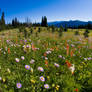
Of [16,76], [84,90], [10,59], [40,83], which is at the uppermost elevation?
[10,59]

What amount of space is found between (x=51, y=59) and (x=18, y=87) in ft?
6.31

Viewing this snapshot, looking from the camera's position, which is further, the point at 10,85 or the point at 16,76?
the point at 16,76

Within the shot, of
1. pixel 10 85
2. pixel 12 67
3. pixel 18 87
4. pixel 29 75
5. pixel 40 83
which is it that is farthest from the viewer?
pixel 12 67

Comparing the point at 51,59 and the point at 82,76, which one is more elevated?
the point at 51,59

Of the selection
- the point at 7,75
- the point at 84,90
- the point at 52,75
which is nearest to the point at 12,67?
the point at 7,75

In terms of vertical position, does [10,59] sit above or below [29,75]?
above

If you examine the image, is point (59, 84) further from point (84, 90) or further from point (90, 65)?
point (90, 65)

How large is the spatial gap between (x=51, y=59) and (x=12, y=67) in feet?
4.98

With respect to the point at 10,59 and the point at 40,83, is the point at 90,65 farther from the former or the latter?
the point at 10,59

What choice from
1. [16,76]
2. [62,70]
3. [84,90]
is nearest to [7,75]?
[16,76]

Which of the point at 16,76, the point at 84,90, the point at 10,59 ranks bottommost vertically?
the point at 84,90

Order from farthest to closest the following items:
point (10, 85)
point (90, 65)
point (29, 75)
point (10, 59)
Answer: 1. point (90, 65)
2. point (10, 59)
3. point (29, 75)
4. point (10, 85)

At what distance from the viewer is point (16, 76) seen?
2547 mm

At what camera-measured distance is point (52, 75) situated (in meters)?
2.84
